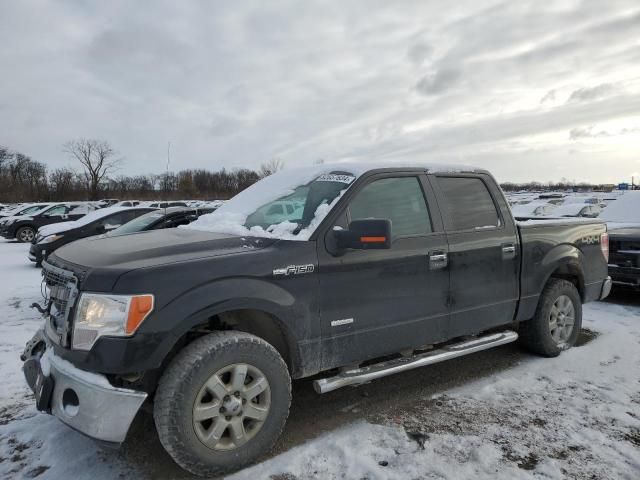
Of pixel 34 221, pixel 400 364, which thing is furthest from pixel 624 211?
pixel 34 221

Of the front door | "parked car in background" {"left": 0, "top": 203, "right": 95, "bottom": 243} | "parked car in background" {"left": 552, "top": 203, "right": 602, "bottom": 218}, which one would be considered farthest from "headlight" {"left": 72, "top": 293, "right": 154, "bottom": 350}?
"parked car in background" {"left": 0, "top": 203, "right": 95, "bottom": 243}

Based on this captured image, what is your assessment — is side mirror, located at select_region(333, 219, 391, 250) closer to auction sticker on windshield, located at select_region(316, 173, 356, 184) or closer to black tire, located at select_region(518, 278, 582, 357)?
auction sticker on windshield, located at select_region(316, 173, 356, 184)

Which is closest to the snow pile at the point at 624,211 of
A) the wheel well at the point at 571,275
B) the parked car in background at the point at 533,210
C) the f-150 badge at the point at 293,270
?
the wheel well at the point at 571,275

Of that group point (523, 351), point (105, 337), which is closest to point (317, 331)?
point (105, 337)

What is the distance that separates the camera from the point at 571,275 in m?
5.11

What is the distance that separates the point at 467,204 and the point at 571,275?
1758 mm

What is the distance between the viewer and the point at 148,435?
3.31 m

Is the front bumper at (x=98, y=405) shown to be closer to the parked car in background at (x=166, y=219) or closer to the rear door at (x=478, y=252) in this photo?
the rear door at (x=478, y=252)

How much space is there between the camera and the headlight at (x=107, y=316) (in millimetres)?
2555

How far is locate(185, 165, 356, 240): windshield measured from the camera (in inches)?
133

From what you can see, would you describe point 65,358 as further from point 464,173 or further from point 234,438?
→ point 464,173

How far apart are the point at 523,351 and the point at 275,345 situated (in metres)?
3.03

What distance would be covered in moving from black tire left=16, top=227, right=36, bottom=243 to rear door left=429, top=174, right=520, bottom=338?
19383mm

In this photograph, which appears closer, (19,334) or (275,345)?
(275,345)
